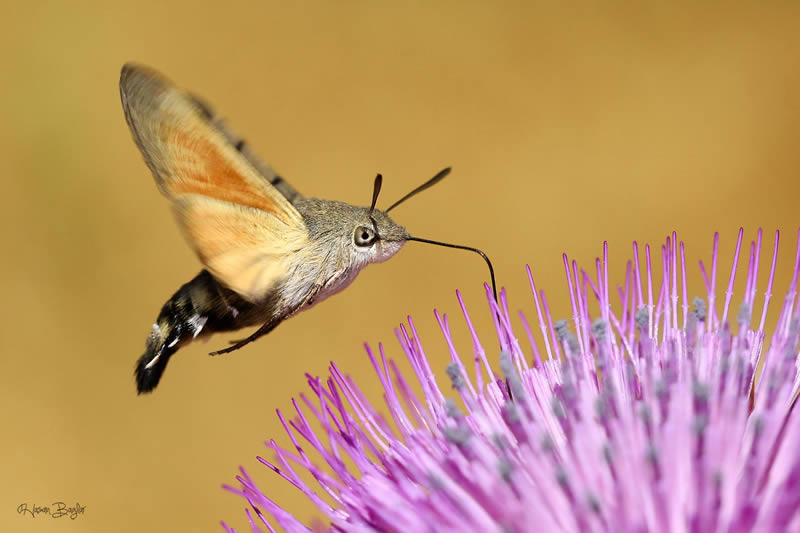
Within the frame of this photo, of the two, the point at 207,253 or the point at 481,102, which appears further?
the point at 481,102

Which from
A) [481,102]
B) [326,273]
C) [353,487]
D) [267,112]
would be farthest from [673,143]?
[353,487]

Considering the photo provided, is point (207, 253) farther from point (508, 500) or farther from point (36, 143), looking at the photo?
point (36, 143)

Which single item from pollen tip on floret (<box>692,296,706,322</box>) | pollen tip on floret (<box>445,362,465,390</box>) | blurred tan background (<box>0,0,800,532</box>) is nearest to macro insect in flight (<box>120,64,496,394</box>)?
pollen tip on floret (<box>445,362,465,390</box>)

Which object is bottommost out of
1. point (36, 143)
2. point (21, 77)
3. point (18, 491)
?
point (18, 491)

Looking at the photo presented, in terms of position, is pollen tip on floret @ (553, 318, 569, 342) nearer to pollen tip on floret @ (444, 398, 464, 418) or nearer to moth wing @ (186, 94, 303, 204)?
pollen tip on floret @ (444, 398, 464, 418)

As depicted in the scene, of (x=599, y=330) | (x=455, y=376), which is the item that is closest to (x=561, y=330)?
(x=599, y=330)

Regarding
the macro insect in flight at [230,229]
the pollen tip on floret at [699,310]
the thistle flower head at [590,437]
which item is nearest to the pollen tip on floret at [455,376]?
the thistle flower head at [590,437]
